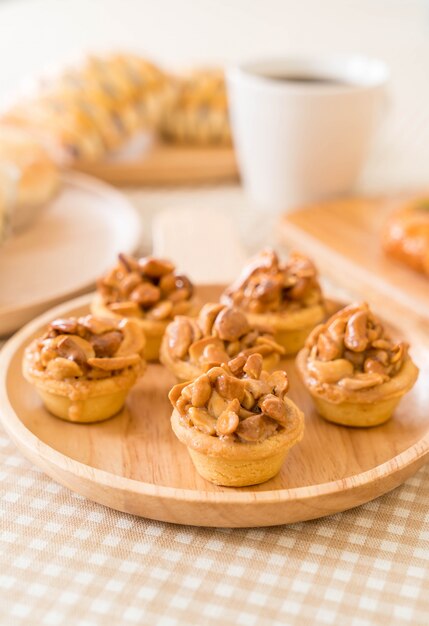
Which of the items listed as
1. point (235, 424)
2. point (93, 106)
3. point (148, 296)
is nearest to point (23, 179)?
point (93, 106)

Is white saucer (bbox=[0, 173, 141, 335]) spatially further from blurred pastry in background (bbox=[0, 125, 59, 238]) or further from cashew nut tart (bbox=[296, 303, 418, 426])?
cashew nut tart (bbox=[296, 303, 418, 426])

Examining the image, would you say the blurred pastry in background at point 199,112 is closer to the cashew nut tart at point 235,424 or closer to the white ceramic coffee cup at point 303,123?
the white ceramic coffee cup at point 303,123

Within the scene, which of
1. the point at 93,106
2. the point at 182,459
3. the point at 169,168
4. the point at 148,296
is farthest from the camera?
the point at 169,168

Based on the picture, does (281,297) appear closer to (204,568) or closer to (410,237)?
(410,237)

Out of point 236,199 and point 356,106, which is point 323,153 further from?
point 236,199

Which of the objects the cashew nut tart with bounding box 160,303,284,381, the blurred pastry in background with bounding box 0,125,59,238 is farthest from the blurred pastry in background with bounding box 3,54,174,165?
the cashew nut tart with bounding box 160,303,284,381

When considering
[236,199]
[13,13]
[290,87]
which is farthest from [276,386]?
[13,13]
